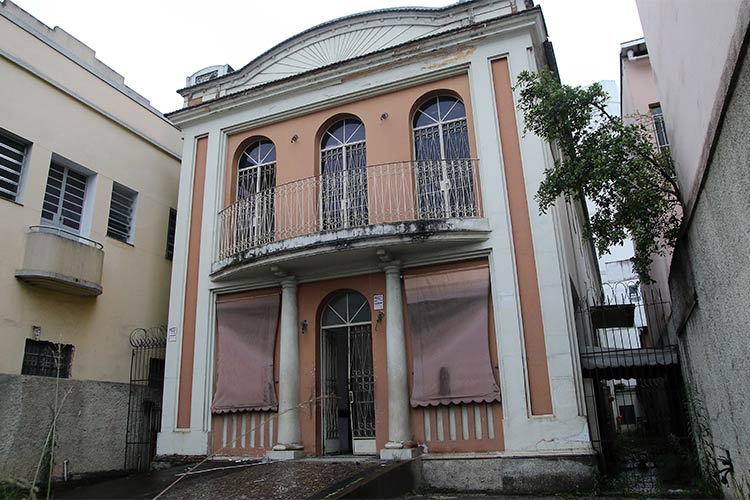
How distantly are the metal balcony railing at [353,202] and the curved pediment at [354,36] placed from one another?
8.75 feet

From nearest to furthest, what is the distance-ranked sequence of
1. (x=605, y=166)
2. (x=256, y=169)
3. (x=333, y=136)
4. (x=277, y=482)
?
(x=605, y=166) → (x=277, y=482) → (x=333, y=136) → (x=256, y=169)

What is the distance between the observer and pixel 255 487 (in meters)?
7.25

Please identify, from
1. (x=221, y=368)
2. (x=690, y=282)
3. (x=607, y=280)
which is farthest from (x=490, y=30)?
(x=607, y=280)

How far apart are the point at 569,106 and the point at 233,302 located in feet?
22.6

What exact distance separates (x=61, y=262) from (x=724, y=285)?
10.0m

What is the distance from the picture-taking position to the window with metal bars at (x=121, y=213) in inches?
469

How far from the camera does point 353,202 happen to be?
10.2m

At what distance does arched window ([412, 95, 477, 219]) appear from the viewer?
9570 millimetres

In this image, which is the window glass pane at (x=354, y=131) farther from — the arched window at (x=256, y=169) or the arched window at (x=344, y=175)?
the arched window at (x=256, y=169)

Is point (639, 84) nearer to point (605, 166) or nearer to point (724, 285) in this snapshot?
point (605, 166)

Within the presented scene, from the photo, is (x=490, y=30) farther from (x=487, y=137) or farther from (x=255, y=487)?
(x=255, y=487)

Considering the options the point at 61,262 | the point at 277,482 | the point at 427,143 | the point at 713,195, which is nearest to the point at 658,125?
the point at 427,143

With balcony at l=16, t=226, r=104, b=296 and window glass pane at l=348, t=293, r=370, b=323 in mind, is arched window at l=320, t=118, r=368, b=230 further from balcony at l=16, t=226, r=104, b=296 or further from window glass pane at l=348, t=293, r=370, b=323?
balcony at l=16, t=226, r=104, b=296

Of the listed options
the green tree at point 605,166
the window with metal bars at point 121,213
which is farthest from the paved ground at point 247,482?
the window with metal bars at point 121,213
